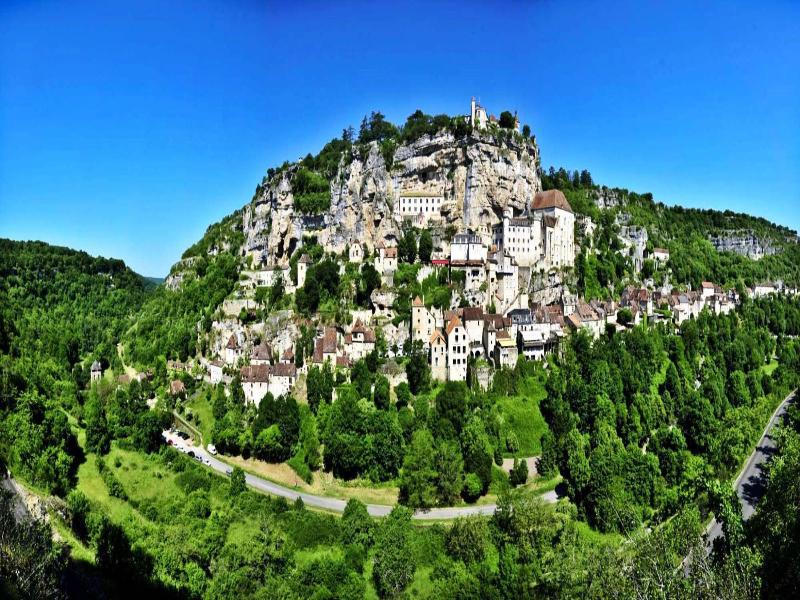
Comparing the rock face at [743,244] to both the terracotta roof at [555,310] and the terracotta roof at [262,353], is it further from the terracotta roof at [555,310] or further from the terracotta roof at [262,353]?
the terracotta roof at [262,353]

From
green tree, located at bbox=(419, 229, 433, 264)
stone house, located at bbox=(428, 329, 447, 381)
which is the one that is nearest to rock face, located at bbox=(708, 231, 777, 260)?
green tree, located at bbox=(419, 229, 433, 264)

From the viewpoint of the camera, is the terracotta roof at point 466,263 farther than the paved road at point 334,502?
Yes

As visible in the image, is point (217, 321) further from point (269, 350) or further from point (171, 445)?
point (171, 445)

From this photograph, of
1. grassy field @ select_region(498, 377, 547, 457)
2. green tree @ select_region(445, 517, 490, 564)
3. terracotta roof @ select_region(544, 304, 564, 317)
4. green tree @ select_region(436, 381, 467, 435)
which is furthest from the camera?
terracotta roof @ select_region(544, 304, 564, 317)

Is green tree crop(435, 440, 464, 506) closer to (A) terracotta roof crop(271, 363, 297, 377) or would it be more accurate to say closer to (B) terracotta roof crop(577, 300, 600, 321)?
(A) terracotta roof crop(271, 363, 297, 377)

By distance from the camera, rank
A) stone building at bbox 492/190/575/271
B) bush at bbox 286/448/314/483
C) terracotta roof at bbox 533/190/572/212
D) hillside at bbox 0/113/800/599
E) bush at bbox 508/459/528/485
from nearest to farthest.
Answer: hillside at bbox 0/113/800/599, bush at bbox 508/459/528/485, bush at bbox 286/448/314/483, stone building at bbox 492/190/575/271, terracotta roof at bbox 533/190/572/212

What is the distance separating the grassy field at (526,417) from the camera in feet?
152

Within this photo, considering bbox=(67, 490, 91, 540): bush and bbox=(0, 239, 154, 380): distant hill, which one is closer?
bbox=(67, 490, 91, 540): bush

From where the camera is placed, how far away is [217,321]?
63406 mm

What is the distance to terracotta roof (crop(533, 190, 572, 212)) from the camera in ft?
223

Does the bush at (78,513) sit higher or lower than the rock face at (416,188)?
lower

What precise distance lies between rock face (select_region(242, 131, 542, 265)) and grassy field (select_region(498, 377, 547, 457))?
77.4 ft

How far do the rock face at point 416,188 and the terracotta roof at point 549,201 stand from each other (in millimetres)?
1254

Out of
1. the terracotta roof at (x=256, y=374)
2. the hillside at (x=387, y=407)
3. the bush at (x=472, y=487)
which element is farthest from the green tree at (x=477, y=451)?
the terracotta roof at (x=256, y=374)
